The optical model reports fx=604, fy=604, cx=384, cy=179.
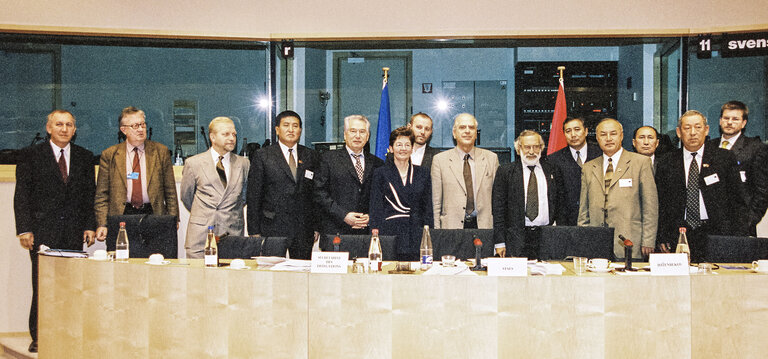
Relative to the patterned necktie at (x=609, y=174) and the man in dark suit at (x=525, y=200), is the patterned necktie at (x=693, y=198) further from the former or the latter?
the man in dark suit at (x=525, y=200)

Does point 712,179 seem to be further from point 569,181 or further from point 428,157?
point 428,157

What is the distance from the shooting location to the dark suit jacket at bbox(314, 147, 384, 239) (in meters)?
4.12

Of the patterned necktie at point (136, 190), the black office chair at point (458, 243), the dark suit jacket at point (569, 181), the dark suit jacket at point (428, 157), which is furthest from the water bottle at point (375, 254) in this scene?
the patterned necktie at point (136, 190)

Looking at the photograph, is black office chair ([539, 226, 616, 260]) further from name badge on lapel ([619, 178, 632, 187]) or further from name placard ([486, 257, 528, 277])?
name placard ([486, 257, 528, 277])

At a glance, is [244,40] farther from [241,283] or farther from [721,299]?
[721,299]

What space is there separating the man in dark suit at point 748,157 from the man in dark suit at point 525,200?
1.08 meters

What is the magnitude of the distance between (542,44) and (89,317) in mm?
4381

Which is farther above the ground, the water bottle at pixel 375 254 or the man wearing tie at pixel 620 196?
the man wearing tie at pixel 620 196

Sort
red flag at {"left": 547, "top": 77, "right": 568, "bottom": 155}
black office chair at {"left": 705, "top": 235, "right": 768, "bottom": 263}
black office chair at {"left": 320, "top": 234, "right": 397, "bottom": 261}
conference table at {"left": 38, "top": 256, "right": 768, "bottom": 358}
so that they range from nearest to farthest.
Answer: conference table at {"left": 38, "top": 256, "right": 768, "bottom": 358}, black office chair at {"left": 705, "top": 235, "right": 768, "bottom": 263}, black office chair at {"left": 320, "top": 234, "right": 397, "bottom": 261}, red flag at {"left": 547, "top": 77, "right": 568, "bottom": 155}

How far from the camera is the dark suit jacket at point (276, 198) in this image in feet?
13.5

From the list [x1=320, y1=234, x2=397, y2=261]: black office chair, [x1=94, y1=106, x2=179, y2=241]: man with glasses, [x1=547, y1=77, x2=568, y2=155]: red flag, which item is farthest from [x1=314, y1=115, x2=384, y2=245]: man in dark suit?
[x1=547, y1=77, x2=568, y2=155]: red flag

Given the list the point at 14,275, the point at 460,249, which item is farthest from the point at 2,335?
the point at 460,249

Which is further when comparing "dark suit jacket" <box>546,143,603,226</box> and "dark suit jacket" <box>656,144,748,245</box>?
"dark suit jacket" <box>546,143,603,226</box>

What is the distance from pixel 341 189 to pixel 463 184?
2.73 feet
